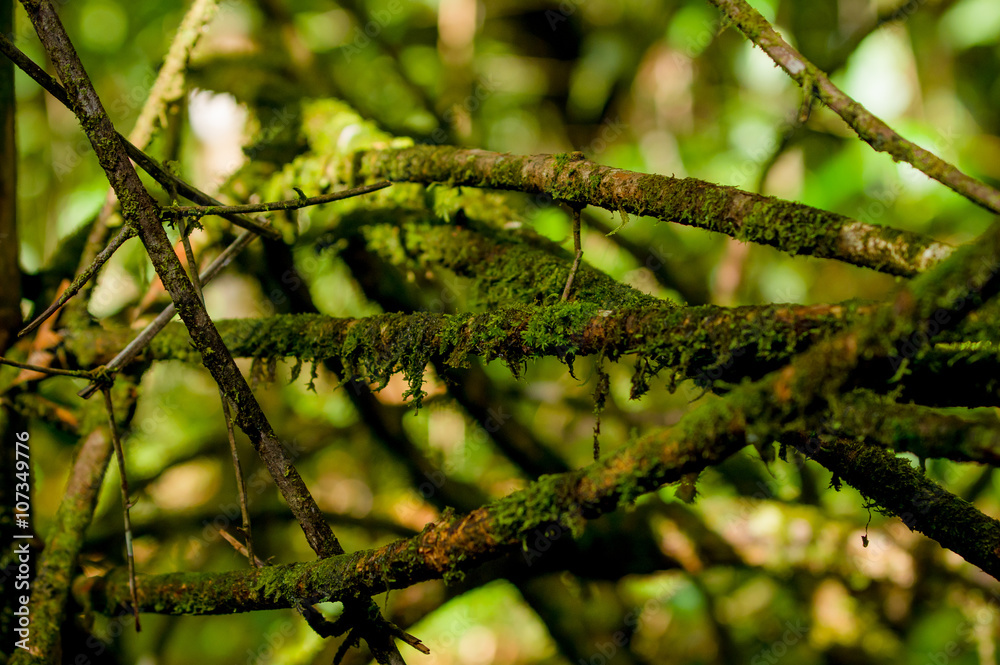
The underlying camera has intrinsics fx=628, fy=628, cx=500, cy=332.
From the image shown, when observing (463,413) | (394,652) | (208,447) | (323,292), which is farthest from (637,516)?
(323,292)

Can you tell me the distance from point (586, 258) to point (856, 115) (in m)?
1.94

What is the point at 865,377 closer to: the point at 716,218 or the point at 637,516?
the point at 716,218

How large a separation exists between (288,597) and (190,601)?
36 centimetres

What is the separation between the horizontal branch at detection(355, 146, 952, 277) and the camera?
3.14 ft

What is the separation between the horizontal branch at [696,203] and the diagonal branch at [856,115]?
0.12 m

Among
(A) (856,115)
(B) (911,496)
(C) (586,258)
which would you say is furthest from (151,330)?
(C) (586,258)

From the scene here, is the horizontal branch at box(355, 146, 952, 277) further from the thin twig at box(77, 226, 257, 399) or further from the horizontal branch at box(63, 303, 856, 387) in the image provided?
the thin twig at box(77, 226, 257, 399)

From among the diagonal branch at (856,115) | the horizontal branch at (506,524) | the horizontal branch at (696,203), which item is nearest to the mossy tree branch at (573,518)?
the horizontal branch at (506,524)

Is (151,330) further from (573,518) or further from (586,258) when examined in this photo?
(586,258)

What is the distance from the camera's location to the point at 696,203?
1114 millimetres

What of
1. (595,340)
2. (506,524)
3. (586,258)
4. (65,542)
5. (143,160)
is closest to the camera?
(506,524)

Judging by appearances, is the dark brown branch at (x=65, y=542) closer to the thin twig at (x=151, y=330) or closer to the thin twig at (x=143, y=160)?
the thin twig at (x=151, y=330)

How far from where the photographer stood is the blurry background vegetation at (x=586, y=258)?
8.19 ft
